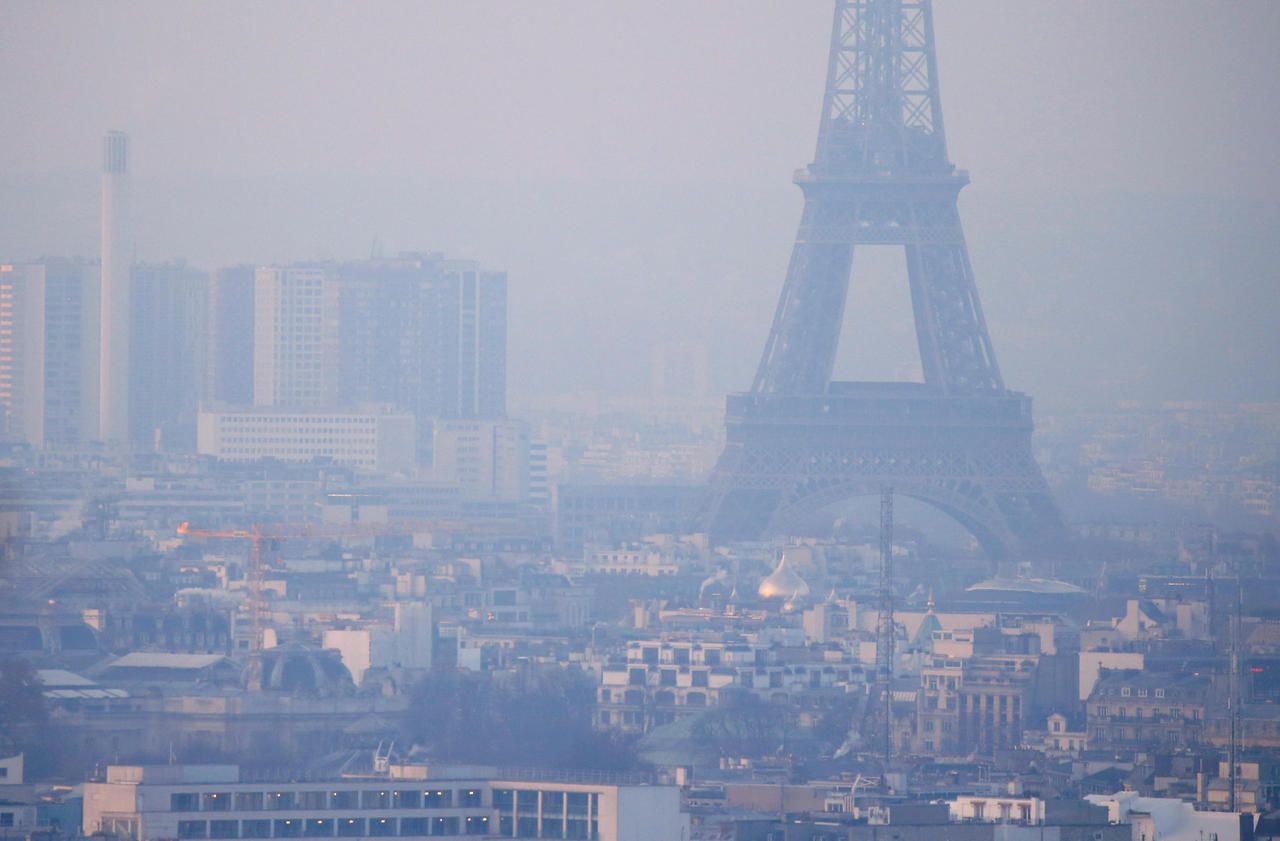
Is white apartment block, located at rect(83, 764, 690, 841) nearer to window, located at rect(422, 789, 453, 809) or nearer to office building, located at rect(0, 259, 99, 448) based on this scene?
window, located at rect(422, 789, 453, 809)

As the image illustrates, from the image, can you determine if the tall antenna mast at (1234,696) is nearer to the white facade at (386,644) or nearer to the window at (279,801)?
the window at (279,801)

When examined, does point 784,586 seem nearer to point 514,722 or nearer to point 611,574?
point 611,574

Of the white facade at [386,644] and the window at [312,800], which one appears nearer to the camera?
the window at [312,800]

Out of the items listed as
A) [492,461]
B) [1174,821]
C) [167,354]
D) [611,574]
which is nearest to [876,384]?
[611,574]

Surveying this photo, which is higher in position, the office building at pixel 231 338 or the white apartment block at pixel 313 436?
the office building at pixel 231 338

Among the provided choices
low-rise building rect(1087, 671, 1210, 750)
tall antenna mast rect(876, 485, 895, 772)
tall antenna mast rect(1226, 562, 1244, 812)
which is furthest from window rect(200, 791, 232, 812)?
low-rise building rect(1087, 671, 1210, 750)

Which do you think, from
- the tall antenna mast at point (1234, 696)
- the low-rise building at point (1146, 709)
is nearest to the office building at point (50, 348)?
the tall antenna mast at point (1234, 696)

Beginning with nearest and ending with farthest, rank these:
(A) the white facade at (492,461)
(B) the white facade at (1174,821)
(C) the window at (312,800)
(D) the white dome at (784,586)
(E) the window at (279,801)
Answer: (E) the window at (279,801) → (C) the window at (312,800) → (B) the white facade at (1174,821) → (D) the white dome at (784,586) → (A) the white facade at (492,461)

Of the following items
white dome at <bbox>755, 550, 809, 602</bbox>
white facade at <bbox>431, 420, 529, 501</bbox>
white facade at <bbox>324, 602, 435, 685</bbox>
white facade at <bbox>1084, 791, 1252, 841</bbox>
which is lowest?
white facade at <bbox>1084, 791, 1252, 841</bbox>
